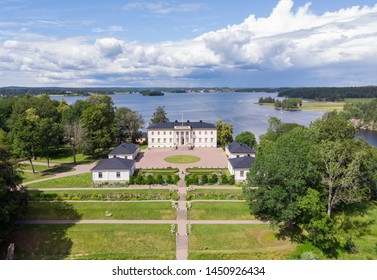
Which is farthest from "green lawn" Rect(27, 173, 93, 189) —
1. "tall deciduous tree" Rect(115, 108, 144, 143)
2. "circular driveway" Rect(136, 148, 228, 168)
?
"tall deciduous tree" Rect(115, 108, 144, 143)

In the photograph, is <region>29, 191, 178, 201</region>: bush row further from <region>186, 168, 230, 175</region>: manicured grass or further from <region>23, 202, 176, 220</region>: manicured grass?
<region>186, 168, 230, 175</region>: manicured grass

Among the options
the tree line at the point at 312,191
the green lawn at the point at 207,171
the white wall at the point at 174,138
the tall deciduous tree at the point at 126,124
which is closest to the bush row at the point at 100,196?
the green lawn at the point at 207,171

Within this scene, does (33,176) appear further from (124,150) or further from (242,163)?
(242,163)

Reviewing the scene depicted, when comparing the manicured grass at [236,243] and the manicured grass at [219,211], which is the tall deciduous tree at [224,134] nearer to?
the manicured grass at [219,211]

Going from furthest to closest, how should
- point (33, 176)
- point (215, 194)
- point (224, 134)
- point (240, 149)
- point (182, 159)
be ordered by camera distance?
point (224, 134) < point (182, 159) < point (240, 149) < point (33, 176) < point (215, 194)

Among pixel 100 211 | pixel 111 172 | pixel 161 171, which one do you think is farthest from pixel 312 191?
pixel 111 172

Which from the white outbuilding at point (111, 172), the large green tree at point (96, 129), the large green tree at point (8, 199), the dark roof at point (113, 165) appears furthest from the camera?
the large green tree at point (96, 129)
